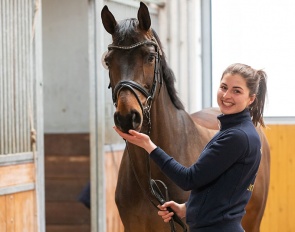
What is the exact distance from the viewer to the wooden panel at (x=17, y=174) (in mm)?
3471

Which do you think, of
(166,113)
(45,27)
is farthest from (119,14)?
(166,113)

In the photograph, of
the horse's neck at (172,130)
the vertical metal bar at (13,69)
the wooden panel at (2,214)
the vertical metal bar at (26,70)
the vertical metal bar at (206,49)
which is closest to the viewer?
the horse's neck at (172,130)

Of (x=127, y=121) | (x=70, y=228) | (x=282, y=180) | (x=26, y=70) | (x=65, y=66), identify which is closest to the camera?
(x=127, y=121)

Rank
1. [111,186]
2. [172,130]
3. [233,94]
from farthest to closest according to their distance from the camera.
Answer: [111,186]
[172,130]
[233,94]

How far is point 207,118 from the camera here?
402cm

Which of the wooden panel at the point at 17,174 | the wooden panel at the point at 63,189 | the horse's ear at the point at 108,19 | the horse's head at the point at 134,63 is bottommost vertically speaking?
the wooden panel at the point at 63,189

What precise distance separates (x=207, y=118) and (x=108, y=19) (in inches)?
64.1

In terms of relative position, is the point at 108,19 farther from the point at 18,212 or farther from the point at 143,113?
the point at 18,212

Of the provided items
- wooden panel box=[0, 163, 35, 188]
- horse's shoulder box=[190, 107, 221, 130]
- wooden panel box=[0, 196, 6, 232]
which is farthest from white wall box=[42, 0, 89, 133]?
wooden panel box=[0, 196, 6, 232]

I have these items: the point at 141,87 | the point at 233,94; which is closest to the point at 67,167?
the point at 141,87

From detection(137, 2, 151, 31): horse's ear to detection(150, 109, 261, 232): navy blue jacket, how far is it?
0.71m

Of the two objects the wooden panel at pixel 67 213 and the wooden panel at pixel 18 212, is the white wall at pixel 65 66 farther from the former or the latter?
the wooden panel at pixel 18 212

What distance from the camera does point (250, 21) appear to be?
585cm

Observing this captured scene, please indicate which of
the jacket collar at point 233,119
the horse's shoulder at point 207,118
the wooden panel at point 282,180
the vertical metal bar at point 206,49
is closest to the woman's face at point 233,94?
the jacket collar at point 233,119
